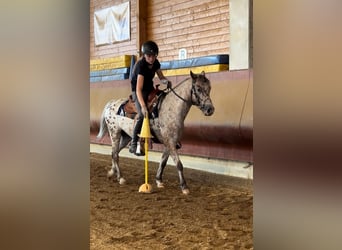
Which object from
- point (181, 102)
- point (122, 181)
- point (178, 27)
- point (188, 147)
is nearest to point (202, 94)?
point (181, 102)

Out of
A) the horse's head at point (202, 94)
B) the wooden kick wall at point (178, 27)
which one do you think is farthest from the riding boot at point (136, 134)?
the wooden kick wall at point (178, 27)

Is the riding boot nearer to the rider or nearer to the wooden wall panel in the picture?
the rider

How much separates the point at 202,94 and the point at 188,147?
712mm

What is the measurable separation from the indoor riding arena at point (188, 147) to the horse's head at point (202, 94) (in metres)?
0.20

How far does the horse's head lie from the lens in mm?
1938

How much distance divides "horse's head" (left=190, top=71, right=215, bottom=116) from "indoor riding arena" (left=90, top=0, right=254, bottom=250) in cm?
20

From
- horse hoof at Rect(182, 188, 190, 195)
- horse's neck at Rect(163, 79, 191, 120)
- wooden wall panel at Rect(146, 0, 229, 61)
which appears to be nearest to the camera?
horse hoof at Rect(182, 188, 190, 195)

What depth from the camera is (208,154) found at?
2.46 meters

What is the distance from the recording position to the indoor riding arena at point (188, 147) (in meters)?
1.26

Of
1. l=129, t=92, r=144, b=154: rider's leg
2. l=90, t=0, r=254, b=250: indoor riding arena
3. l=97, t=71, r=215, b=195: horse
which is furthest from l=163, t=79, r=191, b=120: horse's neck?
l=90, t=0, r=254, b=250: indoor riding arena
